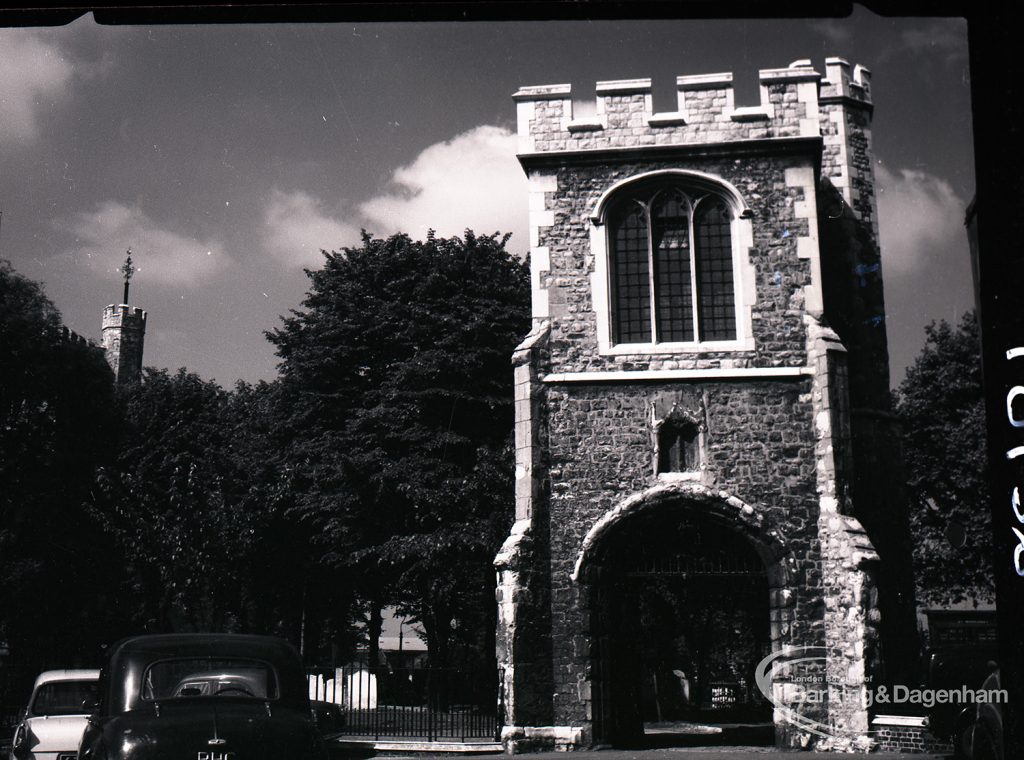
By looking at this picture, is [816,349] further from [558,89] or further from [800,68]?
[558,89]

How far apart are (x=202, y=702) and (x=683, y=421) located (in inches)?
388

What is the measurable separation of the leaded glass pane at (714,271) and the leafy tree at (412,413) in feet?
27.3

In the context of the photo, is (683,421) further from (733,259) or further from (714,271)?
(733,259)

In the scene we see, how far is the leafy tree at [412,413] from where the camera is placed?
24.3m

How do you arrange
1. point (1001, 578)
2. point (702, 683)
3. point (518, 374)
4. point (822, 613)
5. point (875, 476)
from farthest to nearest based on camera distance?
point (702, 683), point (875, 476), point (518, 374), point (822, 613), point (1001, 578)

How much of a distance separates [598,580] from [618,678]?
63.9 inches

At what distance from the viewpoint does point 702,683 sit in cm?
3453

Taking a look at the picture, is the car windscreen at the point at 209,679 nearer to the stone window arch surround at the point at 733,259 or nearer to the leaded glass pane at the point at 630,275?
the stone window arch surround at the point at 733,259

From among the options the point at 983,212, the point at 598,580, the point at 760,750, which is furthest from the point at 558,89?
the point at 983,212

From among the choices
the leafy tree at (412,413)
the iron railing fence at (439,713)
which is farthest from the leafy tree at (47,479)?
the iron railing fence at (439,713)

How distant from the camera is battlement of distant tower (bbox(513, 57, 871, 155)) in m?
17.0

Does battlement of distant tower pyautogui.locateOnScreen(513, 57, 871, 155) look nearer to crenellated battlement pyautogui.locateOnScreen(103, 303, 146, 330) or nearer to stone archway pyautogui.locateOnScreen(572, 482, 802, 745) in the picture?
stone archway pyautogui.locateOnScreen(572, 482, 802, 745)

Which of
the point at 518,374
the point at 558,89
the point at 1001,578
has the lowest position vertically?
the point at 1001,578

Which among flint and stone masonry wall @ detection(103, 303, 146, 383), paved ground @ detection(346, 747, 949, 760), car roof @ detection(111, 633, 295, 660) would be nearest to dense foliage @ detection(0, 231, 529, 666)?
paved ground @ detection(346, 747, 949, 760)
